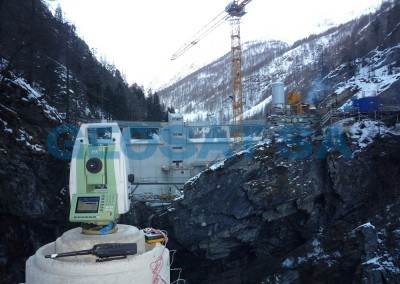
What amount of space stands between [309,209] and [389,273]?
15.9ft

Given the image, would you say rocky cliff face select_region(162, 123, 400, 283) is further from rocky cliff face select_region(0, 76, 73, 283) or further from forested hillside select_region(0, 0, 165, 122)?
forested hillside select_region(0, 0, 165, 122)

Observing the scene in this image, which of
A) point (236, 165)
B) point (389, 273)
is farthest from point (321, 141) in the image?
point (389, 273)

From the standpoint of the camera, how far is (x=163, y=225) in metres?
21.0

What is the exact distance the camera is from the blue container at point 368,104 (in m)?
20.8

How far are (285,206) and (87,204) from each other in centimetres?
1667

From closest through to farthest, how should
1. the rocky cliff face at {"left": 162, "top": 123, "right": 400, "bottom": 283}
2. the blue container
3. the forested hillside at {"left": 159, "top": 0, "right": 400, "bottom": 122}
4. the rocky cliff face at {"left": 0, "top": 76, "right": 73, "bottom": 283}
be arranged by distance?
the rocky cliff face at {"left": 0, "top": 76, "right": 73, "bottom": 283} < the rocky cliff face at {"left": 162, "top": 123, "right": 400, "bottom": 283} < the blue container < the forested hillside at {"left": 159, "top": 0, "right": 400, "bottom": 122}

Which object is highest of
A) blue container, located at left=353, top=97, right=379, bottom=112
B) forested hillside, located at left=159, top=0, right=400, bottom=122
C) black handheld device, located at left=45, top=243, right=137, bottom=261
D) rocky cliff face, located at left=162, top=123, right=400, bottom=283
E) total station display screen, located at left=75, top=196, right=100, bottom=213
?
forested hillside, located at left=159, top=0, right=400, bottom=122

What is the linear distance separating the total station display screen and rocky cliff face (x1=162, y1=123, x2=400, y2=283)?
1595 centimetres

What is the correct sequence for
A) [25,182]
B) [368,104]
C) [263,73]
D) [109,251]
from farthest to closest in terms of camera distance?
[263,73] < [368,104] < [25,182] < [109,251]

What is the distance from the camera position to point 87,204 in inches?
119

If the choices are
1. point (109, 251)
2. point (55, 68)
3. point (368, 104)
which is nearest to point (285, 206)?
point (368, 104)

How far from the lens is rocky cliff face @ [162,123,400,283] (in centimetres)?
1758

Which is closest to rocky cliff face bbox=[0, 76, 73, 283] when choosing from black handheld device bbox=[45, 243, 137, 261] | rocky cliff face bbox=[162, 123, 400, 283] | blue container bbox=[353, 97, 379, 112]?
rocky cliff face bbox=[162, 123, 400, 283]

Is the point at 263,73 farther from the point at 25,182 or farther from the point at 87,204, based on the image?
the point at 87,204
